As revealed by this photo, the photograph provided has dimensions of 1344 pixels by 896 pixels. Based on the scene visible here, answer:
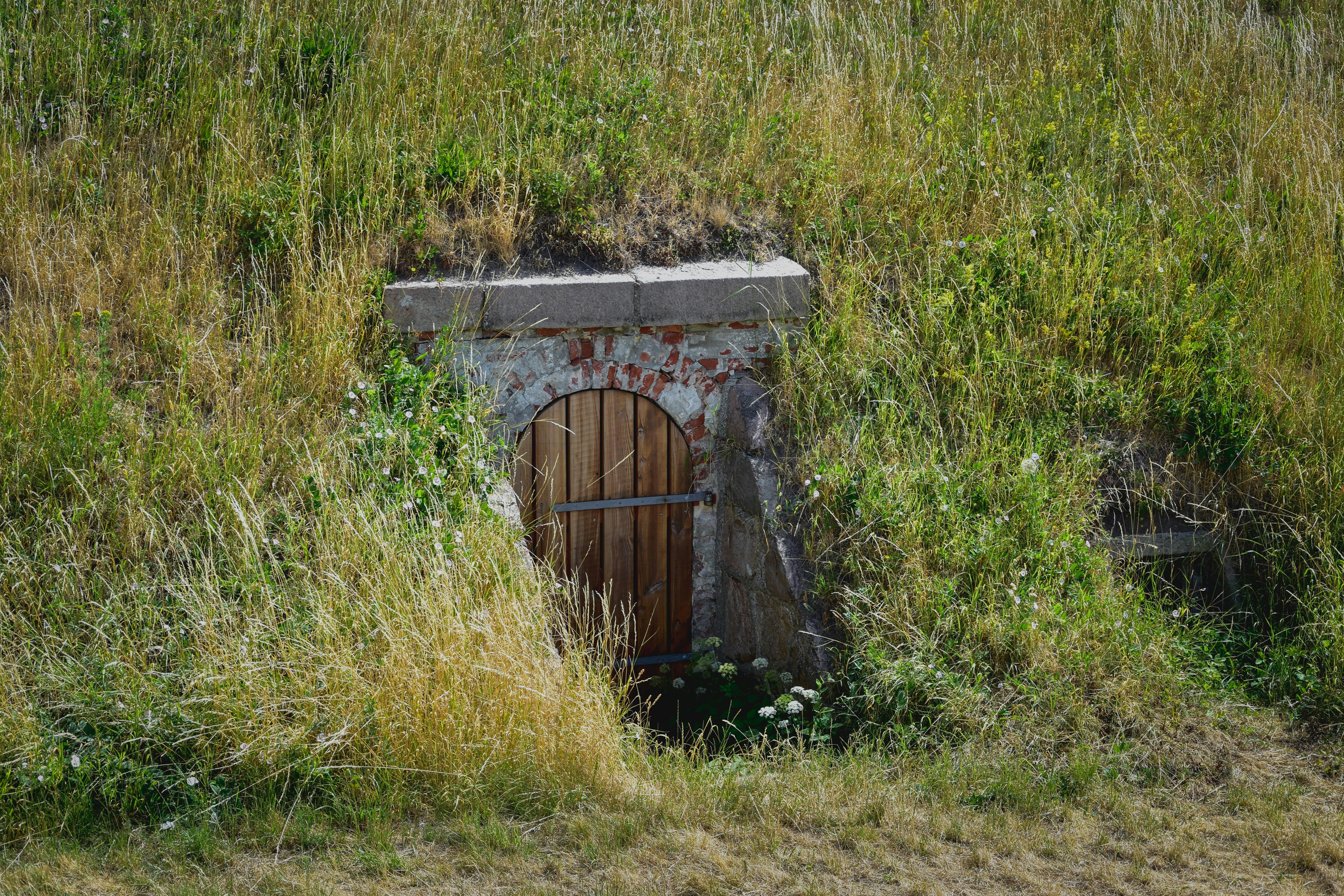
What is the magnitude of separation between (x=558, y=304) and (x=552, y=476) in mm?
967

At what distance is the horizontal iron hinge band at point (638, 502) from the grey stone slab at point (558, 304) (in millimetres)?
1011

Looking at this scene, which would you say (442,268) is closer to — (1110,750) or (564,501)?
(564,501)

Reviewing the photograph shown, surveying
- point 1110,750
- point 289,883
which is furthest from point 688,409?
point 289,883

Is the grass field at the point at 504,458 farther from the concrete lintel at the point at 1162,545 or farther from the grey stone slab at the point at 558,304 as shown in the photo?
the grey stone slab at the point at 558,304

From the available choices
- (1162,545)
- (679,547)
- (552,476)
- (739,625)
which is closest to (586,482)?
(552,476)

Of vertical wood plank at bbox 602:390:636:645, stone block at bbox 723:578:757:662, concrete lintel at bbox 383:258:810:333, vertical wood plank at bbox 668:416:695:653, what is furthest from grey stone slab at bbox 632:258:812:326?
stone block at bbox 723:578:757:662

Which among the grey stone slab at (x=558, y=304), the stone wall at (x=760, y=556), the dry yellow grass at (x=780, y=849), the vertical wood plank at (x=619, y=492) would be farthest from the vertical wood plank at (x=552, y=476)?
the dry yellow grass at (x=780, y=849)

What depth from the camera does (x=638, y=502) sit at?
576 cm

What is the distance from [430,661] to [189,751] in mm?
918

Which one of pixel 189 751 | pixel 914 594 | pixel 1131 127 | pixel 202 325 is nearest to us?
pixel 189 751

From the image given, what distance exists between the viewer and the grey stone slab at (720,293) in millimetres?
5469

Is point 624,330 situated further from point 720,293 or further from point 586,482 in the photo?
point 586,482

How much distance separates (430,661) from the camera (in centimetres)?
389

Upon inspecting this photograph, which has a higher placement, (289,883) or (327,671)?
(327,671)
